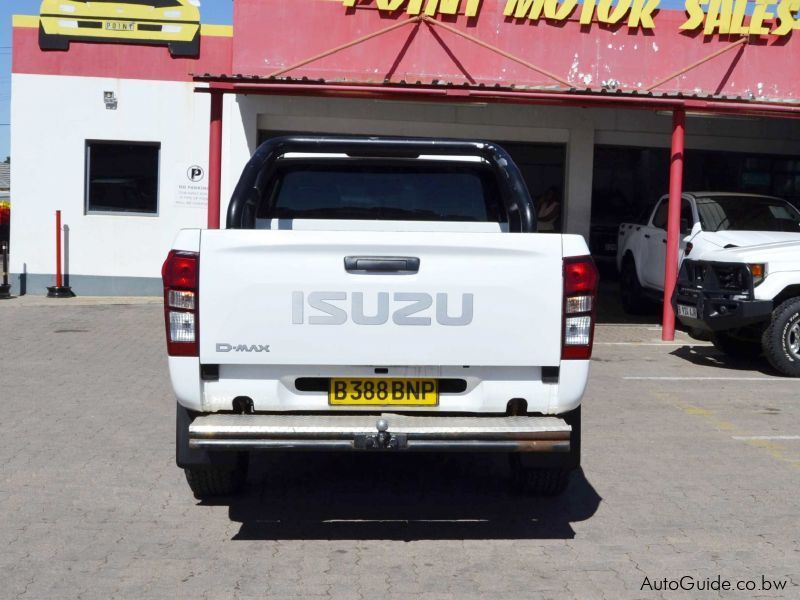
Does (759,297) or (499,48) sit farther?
(499,48)

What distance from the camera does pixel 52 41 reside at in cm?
1723

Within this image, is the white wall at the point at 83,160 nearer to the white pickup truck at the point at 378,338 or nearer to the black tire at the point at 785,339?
the black tire at the point at 785,339

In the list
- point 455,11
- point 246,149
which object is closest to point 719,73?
point 455,11

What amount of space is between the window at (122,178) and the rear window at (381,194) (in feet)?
36.9

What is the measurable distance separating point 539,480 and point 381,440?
159cm

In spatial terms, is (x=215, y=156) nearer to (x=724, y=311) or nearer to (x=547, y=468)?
(x=724, y=311)

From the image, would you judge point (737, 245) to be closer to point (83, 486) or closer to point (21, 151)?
point (83, 486)

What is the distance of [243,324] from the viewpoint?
5289 millimetres

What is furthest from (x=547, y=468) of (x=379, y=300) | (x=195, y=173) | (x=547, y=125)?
(x=547, y=125)

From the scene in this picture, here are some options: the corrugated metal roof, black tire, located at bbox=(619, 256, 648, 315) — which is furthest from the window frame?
the corrugated metal roof

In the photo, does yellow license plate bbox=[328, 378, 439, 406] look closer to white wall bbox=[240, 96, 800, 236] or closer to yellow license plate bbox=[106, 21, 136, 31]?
white wall bbox=[240, 96, 800, 236]

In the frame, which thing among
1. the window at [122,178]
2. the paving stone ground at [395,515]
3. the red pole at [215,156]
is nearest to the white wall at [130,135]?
the window at [122,178]

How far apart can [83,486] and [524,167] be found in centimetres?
1350

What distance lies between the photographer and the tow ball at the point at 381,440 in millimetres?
5156
